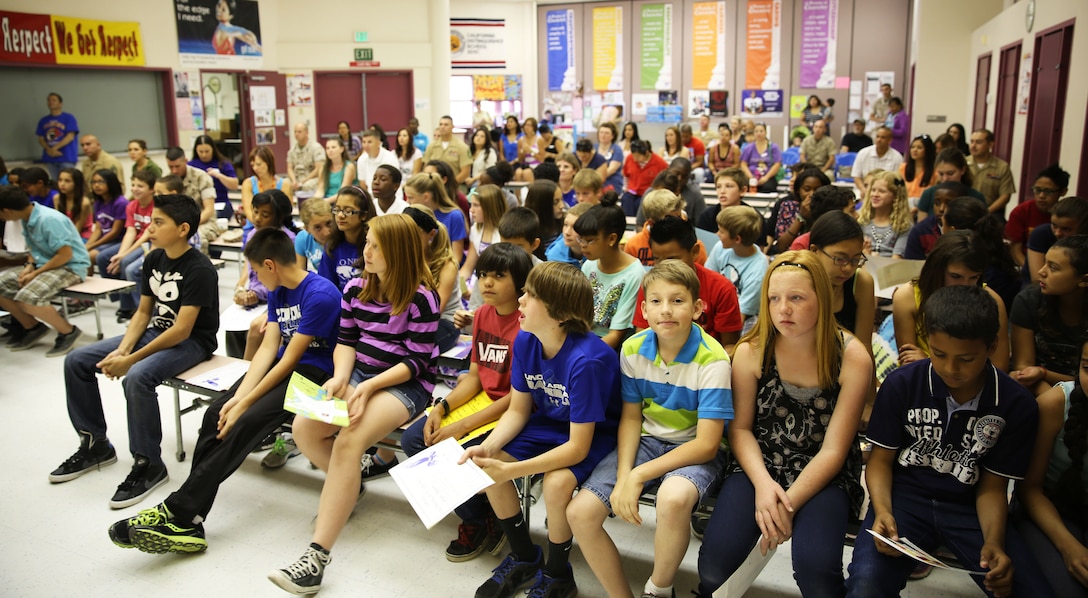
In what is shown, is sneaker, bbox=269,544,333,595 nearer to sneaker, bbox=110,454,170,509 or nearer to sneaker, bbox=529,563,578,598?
sneaker, bbox=529,563,578,598

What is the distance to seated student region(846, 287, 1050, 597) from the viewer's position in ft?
7.12

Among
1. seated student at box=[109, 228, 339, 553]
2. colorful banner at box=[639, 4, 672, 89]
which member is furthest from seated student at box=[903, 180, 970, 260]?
colorful banner at box=[639, 4, 672, 89]

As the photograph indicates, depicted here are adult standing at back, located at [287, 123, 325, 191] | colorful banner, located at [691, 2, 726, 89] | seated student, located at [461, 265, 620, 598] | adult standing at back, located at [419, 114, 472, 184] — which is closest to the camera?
seated student, located at [461, 265, 620, 598]

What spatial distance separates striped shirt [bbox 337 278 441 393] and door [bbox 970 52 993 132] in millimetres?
10131

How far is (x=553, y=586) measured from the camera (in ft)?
8.89

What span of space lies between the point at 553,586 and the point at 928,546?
3.96 ft

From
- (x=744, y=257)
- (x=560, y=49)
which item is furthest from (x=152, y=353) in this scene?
(x=560, y=49)

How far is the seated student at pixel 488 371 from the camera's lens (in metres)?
3.06

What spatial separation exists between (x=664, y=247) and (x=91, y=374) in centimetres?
283

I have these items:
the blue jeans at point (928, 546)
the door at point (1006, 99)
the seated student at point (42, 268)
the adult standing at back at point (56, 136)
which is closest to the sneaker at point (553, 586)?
the blue jeans at point (928, 546)

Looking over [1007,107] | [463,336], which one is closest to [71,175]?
[463,336]

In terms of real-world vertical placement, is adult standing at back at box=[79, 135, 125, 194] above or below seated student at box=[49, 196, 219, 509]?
above

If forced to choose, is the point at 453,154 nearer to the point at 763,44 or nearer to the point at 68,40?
the point at 68,40

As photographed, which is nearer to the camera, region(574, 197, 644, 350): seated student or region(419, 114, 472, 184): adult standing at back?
region(574, 197, 644, 350): seated student
